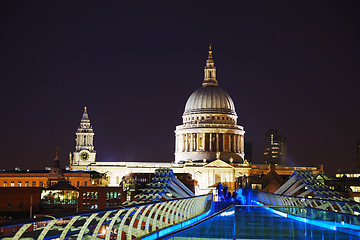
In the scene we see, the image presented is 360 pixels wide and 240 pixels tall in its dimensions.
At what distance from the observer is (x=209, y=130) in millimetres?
164375

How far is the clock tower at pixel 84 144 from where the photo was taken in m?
164

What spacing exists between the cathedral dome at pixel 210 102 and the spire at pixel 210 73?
2.54 m

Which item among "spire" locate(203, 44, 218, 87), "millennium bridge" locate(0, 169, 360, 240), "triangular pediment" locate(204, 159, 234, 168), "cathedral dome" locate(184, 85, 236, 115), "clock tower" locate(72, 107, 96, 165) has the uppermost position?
"spire" locate(203, 44, 218, 87)

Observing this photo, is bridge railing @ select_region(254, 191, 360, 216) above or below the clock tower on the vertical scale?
below

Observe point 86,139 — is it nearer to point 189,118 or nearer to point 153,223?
point 189,118

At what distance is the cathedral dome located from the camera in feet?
553

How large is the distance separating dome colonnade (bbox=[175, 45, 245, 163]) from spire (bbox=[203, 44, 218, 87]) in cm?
368

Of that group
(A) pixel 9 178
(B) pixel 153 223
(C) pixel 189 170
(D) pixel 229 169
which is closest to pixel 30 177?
(A) pixel 9 178

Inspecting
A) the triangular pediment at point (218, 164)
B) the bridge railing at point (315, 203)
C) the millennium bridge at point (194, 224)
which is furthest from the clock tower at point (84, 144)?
the millennium bridge at point (194, 224)

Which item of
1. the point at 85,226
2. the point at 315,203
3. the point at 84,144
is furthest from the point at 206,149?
the point at 85,226

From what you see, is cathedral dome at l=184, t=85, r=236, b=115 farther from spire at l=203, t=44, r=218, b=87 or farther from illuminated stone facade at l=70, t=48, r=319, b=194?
spire at l=203, t=44, r=218, b=87

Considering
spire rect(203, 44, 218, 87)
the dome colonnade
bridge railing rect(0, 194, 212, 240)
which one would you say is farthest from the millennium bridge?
spire rect(203, 44, 218, 87)

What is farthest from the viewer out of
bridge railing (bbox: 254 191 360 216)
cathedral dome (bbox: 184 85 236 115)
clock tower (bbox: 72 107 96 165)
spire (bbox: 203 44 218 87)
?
spire (bbox: 203 44 218 87)

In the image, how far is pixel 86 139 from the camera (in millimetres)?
167750
